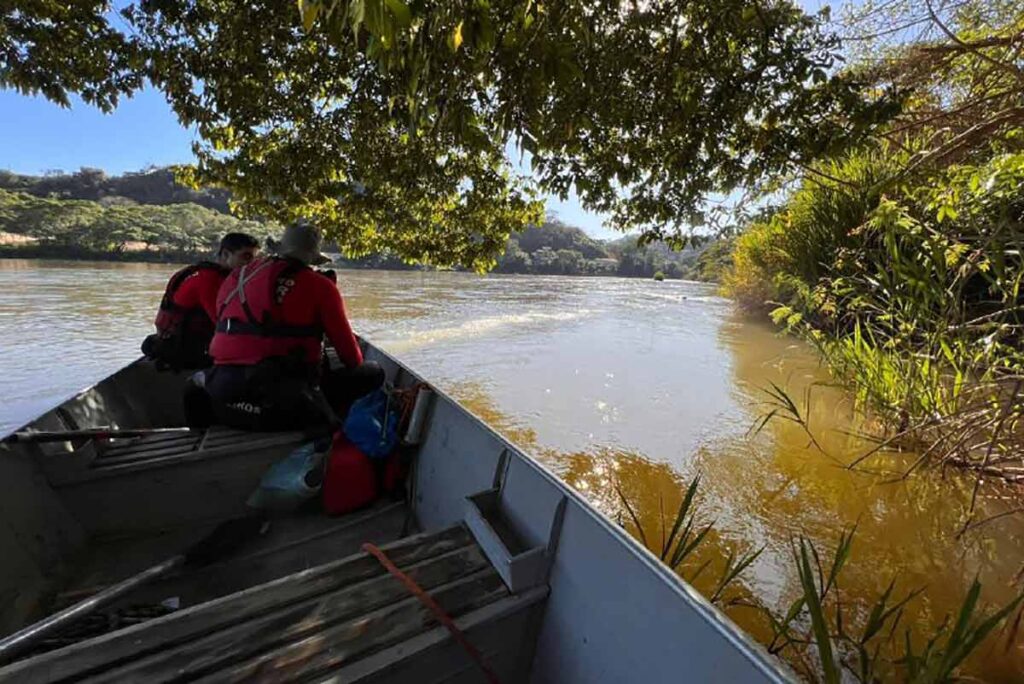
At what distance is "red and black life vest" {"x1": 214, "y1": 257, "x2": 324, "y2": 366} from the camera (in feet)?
7.86

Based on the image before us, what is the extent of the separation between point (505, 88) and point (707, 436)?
3950mm

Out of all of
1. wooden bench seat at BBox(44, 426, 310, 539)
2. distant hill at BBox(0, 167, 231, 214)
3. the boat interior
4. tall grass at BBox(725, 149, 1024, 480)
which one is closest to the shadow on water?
tall grass at BBox(725, 149, 1024, 480)

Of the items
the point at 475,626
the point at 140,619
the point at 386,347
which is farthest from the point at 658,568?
the point at 386,347

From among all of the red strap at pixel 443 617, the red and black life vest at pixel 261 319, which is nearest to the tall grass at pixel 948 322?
the red strap at pixel 443 617

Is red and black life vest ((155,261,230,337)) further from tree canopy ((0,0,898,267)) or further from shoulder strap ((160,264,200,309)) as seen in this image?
tree canopy ((0,0,898,267))

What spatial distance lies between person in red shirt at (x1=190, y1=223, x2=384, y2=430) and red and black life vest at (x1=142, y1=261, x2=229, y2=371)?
107cm

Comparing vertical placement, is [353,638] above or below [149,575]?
above

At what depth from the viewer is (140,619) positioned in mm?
1457

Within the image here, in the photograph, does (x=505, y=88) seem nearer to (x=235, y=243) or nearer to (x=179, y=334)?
(x=235, y=243)

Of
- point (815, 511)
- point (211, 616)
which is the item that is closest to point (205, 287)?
point (211, 616)

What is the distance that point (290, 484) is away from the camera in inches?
90.0

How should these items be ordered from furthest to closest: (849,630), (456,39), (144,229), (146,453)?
(144,229) < (146,453) < (849,630) < (456,39)

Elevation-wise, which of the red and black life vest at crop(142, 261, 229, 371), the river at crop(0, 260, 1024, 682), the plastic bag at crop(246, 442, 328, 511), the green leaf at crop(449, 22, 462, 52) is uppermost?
the green leaf at crop(449, 22, 462, 52)

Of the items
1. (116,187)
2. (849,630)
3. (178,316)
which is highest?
(116,187)
